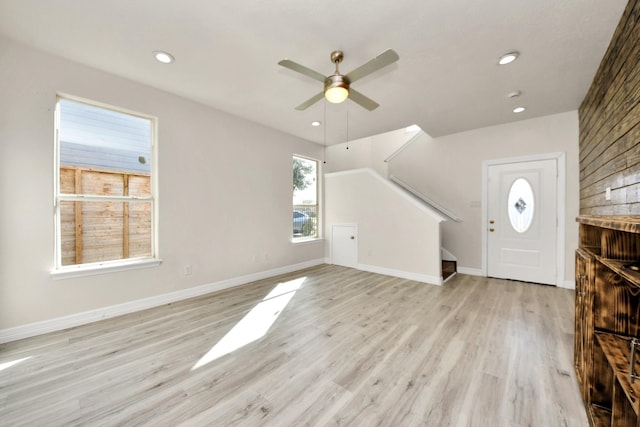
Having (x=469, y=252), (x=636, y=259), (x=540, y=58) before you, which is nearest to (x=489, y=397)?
(x=636, y=259)

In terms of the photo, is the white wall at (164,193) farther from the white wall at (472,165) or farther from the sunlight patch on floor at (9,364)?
the white wall at (472,165)

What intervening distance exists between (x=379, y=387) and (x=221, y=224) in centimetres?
308

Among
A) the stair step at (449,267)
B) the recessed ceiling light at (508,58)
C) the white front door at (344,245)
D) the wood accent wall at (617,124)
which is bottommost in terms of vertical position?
the stair step at (449,267)

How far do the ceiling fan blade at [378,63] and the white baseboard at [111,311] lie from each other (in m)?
3.41

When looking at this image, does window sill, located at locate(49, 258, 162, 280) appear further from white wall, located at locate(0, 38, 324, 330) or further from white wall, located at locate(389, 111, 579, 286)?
white wall, located at locate(389, 111, 579, 286)

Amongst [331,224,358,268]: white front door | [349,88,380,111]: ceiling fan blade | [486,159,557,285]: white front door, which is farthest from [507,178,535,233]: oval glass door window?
[349,88,380,111]: ceiling fan blade

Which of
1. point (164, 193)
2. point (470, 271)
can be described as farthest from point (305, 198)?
point (470, 271)

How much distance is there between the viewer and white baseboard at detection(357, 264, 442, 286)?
13.2 ft

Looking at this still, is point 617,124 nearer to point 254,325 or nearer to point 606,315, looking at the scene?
point 606,315

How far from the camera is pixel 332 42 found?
2158 millimetres

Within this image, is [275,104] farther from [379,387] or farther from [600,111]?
[600,111]

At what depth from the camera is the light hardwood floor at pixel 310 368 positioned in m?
1.50

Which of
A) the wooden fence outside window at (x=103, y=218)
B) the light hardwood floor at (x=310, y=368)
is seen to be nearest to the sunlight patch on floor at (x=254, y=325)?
the light hardwood floor at (x=310, y=368)

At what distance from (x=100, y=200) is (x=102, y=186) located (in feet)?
0.56
